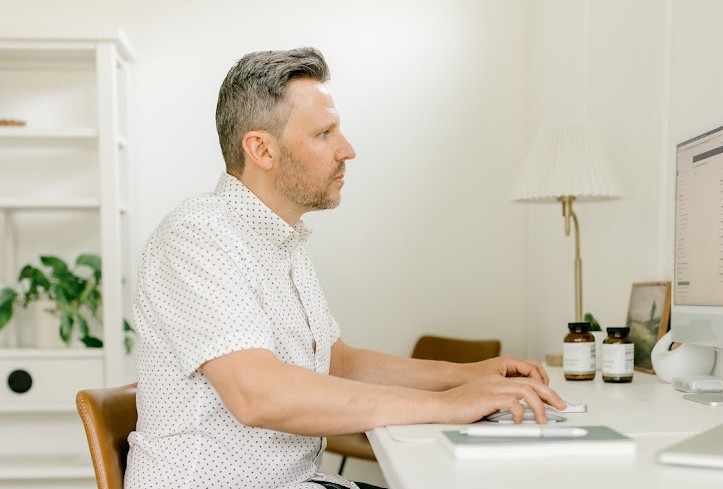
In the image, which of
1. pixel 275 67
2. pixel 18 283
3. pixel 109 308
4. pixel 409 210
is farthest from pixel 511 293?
pixel 275 67

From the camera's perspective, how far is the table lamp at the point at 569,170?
2.50 metres

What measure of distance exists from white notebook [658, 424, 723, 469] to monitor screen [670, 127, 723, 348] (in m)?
0.57

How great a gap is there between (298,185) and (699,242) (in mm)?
800

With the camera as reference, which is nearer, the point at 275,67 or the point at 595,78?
the point at 275,67

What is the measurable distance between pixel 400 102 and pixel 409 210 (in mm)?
454

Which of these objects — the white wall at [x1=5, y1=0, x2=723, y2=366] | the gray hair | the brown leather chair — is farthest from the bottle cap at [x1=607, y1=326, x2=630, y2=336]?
the white wall at [x1=5, y1=0, x2=723, y2=366]

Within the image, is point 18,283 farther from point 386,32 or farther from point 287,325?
point 287,325

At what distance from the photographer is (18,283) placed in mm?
3281

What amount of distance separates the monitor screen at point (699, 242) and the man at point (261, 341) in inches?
13.1

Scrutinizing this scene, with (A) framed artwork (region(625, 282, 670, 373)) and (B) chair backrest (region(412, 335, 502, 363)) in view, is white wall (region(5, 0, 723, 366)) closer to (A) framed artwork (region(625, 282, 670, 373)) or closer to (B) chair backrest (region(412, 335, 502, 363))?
(B) chair backrest (region(412, 335, 502, 363))

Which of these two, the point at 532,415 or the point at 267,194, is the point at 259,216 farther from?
the point at 532,415

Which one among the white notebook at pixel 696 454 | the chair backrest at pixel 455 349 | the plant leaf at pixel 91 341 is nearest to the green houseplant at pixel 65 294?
the plant leaf at pixel 91 341

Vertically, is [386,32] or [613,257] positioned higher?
[386,32]

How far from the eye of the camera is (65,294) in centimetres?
321
